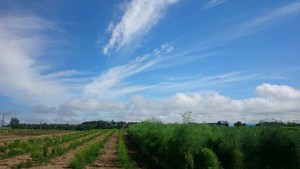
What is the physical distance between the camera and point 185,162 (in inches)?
530

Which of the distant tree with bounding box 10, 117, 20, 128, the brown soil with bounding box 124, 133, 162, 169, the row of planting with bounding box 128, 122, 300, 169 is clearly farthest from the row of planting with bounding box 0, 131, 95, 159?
the distant tree with bounding box 10, 117, 20, 128

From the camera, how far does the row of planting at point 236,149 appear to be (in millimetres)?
10461

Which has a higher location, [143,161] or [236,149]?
[236,149]

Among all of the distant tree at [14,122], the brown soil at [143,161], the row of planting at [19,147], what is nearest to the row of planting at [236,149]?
the brown soil at [143,161]

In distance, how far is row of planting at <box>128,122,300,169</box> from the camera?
10461mm

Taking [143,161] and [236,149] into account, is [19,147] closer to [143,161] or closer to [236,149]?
[143,161]

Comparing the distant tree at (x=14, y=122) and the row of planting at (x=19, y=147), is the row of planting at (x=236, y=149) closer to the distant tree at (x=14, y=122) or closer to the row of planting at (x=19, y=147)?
the row of planting at (x=19, y=147)

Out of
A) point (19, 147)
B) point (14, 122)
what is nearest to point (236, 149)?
point (19, 147)

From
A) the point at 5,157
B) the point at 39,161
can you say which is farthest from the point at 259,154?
the point at 5,157

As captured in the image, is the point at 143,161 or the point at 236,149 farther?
the point at 143,161

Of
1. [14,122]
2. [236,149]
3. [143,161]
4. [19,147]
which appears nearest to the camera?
[236,149]

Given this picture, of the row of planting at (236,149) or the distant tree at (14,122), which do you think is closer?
the row of planting at (236,149)

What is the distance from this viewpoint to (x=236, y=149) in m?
12.5

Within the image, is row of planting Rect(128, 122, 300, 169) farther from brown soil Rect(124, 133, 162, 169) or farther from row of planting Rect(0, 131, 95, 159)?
row of planting Rect(0, 131, 95, 159)
